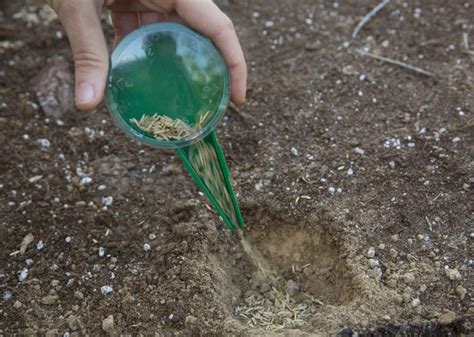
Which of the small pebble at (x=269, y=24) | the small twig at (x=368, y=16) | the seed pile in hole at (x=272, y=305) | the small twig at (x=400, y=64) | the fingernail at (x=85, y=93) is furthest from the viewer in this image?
the small pebble at (x=269, y=24)

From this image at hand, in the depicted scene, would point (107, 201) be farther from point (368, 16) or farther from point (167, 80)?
point (368, 16)

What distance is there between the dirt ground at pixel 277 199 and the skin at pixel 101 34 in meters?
0.60

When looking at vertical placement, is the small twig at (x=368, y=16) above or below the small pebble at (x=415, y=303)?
above

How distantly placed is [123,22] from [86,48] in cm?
51

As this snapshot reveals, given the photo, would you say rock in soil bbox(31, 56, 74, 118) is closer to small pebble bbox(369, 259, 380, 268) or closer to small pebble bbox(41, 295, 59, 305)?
small pebble bbox(41, 295, 59, 305)

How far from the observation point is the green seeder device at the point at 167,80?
6.47 ft

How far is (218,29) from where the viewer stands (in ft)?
6.56

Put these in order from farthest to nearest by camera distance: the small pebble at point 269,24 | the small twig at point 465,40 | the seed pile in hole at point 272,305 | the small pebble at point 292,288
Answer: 1. the small pebble at point 269,24
2. the small twig at point 465,40
3. the small pebble at point 292,288
4. the seed pile in hole at point 272,305

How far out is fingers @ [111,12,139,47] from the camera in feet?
7.72

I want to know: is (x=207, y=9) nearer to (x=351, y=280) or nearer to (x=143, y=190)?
(x=143, y=190)

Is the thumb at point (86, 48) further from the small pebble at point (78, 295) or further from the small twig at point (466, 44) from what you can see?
the small twig at point (466, 44)

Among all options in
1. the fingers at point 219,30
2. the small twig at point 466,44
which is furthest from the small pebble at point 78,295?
the small twig at point 466,44

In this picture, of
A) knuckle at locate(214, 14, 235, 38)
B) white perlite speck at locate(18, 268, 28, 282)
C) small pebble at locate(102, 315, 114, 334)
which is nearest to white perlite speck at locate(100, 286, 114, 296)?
small pebble at locate(102, 315, 114, 334)

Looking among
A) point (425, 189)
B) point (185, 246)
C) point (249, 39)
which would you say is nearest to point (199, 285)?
point (185, 246)
